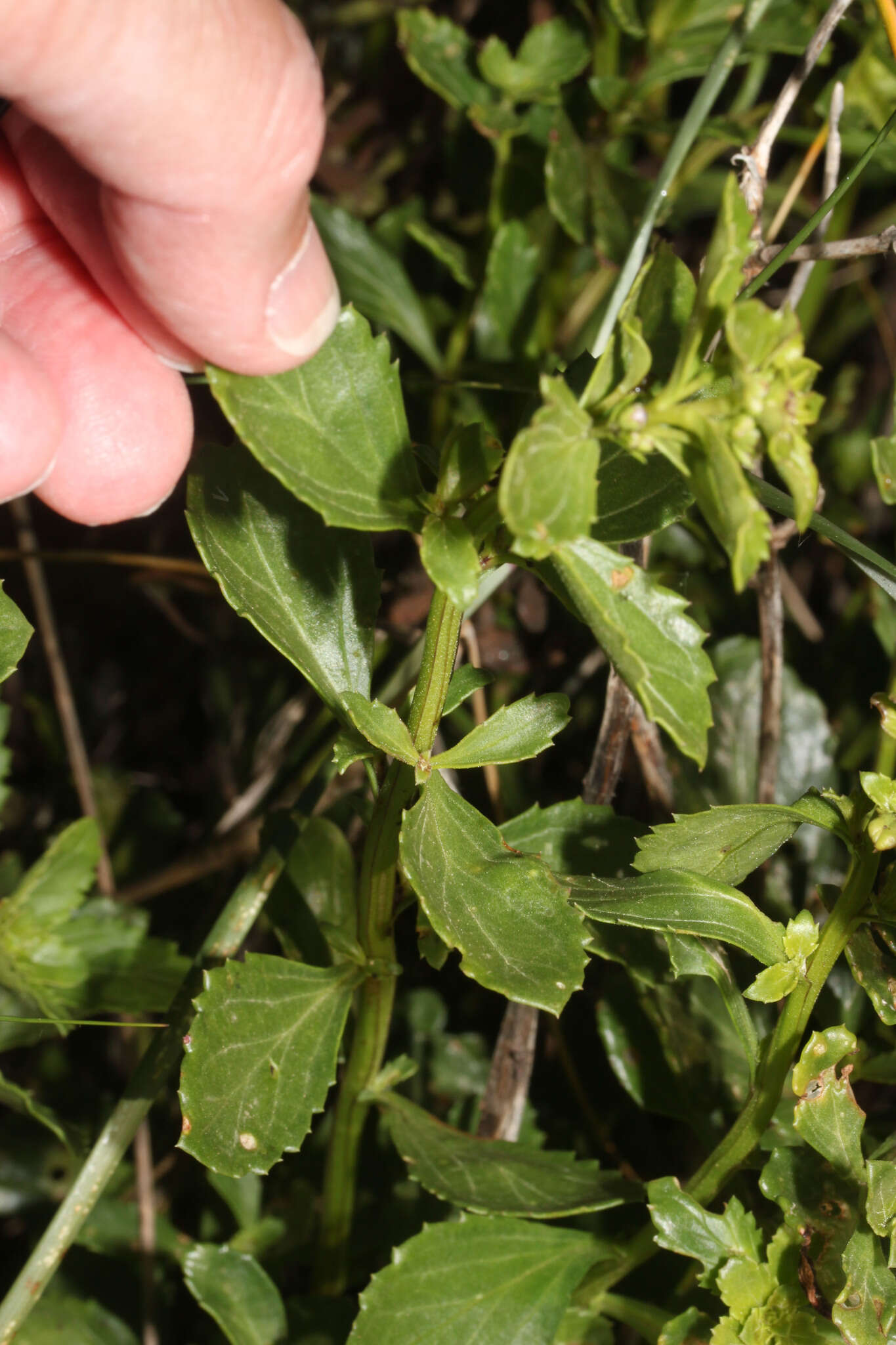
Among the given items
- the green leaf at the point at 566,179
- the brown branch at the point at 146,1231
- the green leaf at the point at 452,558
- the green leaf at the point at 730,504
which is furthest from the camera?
the green leaf at the point at 566,179

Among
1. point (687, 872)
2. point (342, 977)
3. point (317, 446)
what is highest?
point (317, 446)

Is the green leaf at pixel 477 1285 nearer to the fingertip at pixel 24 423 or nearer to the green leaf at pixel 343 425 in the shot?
the green leaf at pixel 343 425

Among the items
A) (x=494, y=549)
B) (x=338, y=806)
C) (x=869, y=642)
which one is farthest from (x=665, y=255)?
(x=869, y=642)

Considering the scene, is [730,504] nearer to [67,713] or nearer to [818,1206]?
[818,1206]

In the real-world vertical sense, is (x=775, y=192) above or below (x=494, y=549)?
below

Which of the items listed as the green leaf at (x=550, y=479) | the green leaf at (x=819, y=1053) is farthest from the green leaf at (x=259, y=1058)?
the green leaf at (x=550, y=479)

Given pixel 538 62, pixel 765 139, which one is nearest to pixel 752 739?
pixel 765 139

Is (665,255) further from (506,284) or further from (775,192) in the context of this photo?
(775,192)
